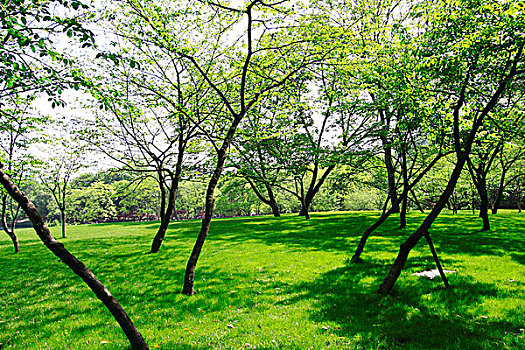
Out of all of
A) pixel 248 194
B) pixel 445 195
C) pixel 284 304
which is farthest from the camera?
pixel 248 194

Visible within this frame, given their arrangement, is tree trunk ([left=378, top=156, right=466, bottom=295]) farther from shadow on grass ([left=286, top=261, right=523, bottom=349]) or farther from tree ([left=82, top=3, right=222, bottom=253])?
tree ([left=82, top=3, right=222, bottom=253])

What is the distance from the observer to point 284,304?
7371 mm

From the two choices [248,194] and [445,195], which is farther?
[248,194]

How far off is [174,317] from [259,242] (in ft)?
41.0

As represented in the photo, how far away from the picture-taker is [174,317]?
22.4 ft

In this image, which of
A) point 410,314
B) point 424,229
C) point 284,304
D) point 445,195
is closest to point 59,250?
point 284,304

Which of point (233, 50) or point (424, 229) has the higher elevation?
point (233, 50)

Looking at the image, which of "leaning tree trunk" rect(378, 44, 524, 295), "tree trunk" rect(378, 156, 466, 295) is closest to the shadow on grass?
"tree trunk" rect(378, 156, 466, 295)

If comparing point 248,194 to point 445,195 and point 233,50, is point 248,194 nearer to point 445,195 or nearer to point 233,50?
point 233,50

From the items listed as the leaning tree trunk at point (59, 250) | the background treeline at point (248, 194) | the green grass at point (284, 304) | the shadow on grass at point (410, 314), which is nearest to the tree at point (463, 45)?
the shadow on grass at point (410, 314)

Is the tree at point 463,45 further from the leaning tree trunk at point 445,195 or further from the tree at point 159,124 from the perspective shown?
the tree at point 159,124

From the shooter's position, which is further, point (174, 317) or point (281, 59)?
point (281, 59)

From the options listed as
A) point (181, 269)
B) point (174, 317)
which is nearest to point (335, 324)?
point (174, 317)

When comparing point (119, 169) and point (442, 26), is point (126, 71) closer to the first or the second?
point (119, 169)
